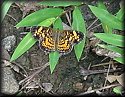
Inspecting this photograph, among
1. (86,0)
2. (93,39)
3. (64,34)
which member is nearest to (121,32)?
(93,39)

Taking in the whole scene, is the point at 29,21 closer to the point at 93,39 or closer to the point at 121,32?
the point at 93,39

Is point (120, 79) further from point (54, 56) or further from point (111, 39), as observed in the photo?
point (54, 56)

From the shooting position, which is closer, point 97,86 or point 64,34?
point 64,34

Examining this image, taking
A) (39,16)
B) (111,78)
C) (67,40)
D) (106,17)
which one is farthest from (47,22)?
(111,78)

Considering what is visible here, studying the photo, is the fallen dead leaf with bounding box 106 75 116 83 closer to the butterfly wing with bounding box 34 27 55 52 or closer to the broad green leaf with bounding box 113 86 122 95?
the broad green leaf with bounding box 113 86 122 95

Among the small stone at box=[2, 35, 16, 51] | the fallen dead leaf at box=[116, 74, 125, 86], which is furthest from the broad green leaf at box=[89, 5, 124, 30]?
the small stone at box=[2, 35, 16, 51]

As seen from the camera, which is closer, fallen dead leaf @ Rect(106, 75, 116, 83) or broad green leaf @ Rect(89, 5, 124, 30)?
broad green leaf @ Rect(89, 5, 124, 30)
